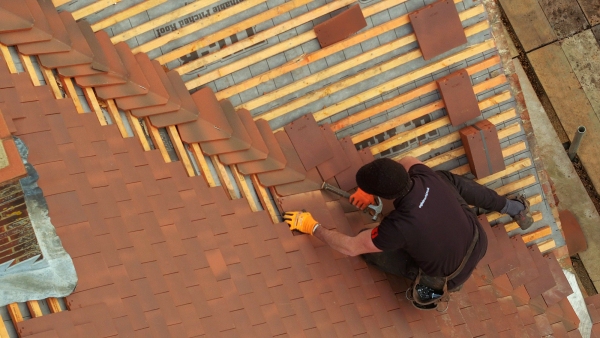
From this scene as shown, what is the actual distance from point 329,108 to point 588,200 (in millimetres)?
5998

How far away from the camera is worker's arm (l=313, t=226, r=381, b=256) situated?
240 inches

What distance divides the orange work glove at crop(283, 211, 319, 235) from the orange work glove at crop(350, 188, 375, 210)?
60 centimetres

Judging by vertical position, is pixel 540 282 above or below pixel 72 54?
below

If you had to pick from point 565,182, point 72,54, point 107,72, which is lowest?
point 565,182

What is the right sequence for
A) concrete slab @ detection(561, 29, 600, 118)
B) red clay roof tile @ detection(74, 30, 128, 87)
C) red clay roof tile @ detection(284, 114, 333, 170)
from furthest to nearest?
1. concrete slab @ detection(561, 29, 600, 118)
2. red clay roof tile @ detection(284, 114, 333, 170)
3. red clay roof tile @ detection(74, 30, 128, 87)

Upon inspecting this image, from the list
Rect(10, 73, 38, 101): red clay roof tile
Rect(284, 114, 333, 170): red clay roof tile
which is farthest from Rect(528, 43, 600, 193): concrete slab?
Rect(10, 73, 38, 101): red clay roof tile

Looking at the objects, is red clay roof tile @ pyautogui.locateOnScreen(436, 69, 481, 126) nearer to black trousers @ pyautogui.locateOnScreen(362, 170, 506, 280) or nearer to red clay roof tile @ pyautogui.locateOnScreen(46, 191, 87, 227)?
black trousers @ pyautogui.locateOnScreen(362, 170, 506, 280)

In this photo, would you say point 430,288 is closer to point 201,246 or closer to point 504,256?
point 504,256

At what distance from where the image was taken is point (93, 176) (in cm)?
555

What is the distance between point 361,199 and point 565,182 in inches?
225

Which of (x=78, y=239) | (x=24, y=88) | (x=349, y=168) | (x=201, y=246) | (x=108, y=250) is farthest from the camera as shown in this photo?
(x=349, y=168)

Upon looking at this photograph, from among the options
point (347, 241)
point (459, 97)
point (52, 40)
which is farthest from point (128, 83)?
point (459, 97)

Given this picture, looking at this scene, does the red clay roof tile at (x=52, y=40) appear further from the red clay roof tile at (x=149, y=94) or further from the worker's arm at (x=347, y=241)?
the worker's arm at (x=347, y=241)

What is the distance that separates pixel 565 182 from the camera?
11.0 metres
